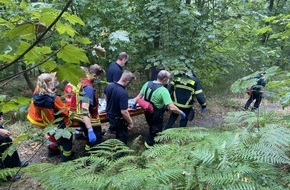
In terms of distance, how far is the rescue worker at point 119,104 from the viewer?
214 inches

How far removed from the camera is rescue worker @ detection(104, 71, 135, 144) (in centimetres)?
544

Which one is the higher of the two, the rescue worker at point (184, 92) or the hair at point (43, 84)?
the hair at point (43, 84)

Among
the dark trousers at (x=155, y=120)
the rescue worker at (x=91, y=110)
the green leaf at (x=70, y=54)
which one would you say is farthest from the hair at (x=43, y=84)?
the green leaf at (x=70, y=54)

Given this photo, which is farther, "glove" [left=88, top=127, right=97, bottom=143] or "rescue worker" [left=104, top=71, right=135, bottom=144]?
"rescue worker" [left=104, top=71, right=135, bottom=144]

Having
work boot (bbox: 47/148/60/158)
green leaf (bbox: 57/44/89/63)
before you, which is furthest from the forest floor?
green leaf (bbox: 57/44/89/63)

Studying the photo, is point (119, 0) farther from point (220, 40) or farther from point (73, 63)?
point (73, 63)

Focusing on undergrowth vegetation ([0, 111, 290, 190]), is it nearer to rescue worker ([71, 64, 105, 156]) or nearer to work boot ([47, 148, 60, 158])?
rescue worker ([71, 64, 105, 156])

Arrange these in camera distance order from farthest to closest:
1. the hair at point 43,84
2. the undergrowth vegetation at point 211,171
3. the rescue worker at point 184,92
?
1. the rescue worker at point 184,92
2. the hair at point 43,84
3. the undergrowth vegetation at point 211,171

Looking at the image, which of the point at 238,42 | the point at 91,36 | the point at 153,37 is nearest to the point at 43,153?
the point at 91,36

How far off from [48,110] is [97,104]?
875 mm

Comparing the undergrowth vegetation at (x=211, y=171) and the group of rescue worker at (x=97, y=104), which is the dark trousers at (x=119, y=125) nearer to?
the group of rescue worker at (x=97, y=104)

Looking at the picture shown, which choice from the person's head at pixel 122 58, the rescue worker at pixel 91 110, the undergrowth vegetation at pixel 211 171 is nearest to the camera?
the undergrowth vegetation at pixel 211 171

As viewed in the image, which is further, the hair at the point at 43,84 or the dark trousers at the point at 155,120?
the dark trousers at the point at 155,120

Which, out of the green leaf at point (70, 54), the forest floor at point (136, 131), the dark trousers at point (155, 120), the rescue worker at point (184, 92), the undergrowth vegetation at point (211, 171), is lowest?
the forest floor at point (136, 131)
